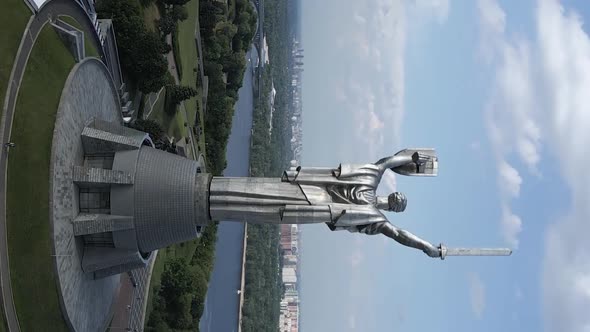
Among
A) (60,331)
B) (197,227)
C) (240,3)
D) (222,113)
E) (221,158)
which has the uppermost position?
(240,3)

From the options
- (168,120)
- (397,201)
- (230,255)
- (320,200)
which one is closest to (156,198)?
(320,200)

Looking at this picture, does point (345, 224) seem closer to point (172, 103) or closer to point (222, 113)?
point (172, 103)

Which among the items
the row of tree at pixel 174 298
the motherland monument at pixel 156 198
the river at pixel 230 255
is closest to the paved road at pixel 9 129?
the motherland monument at pixel 156 198

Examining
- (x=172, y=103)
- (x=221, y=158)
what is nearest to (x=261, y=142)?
(x=221, y=158)

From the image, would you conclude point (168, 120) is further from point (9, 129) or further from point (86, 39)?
point (9, 129)

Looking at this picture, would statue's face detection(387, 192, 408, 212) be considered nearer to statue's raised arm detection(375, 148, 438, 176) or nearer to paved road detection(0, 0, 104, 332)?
statue's raised arm detection(375, 148, 438, 176)

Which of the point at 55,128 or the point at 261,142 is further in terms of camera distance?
the point at 261,142

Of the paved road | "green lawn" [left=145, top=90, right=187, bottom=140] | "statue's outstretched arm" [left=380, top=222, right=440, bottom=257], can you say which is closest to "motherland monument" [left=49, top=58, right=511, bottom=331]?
"statue's outstretched arm" [left=380, top=222, right=440, bottom=257]
